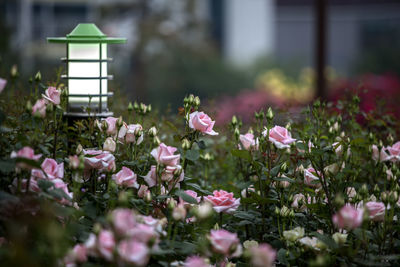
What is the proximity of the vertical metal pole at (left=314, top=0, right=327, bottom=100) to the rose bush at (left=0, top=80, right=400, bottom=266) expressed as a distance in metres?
4.84

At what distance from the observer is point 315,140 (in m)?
2.07

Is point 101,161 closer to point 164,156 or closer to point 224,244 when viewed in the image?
point 164,156

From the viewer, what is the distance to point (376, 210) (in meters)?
1.74

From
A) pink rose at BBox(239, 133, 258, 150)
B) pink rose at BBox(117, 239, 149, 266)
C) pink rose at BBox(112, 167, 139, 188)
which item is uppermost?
pink rose at BBox(239, 133, 258, 150)

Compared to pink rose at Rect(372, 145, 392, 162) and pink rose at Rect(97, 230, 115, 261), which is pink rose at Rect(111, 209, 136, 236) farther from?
pink rose at Rect(372, 145, 392, 162)

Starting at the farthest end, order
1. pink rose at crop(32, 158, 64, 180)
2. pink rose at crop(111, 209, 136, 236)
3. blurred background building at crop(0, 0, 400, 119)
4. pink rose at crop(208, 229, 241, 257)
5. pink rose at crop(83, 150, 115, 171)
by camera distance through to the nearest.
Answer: blurred background building at crop(0, 0, 400, 119) → pink rose at crop(83, 150, 115, 171) → pink rose at crop(32, 158, 64, 180) → pink rose at crop(208, 229, 241, 257) → pink rose at crop(111, 209, 136, 236)

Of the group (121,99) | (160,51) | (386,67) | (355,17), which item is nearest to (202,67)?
(160,51)

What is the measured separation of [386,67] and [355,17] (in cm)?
686

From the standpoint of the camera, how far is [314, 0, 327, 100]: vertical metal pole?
7098mm

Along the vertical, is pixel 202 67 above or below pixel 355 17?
below

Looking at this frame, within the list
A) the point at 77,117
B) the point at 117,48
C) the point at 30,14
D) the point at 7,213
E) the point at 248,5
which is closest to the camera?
the point at 7,213

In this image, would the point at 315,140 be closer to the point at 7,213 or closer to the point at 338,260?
the point at 338,260

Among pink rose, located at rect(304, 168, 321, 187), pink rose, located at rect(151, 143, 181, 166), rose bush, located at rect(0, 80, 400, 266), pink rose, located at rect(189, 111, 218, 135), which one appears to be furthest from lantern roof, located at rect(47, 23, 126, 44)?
pink rose, located at rect(304, 168, 321, 187)

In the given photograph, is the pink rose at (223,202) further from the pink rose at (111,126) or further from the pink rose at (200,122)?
the pink rose at (111,126)
